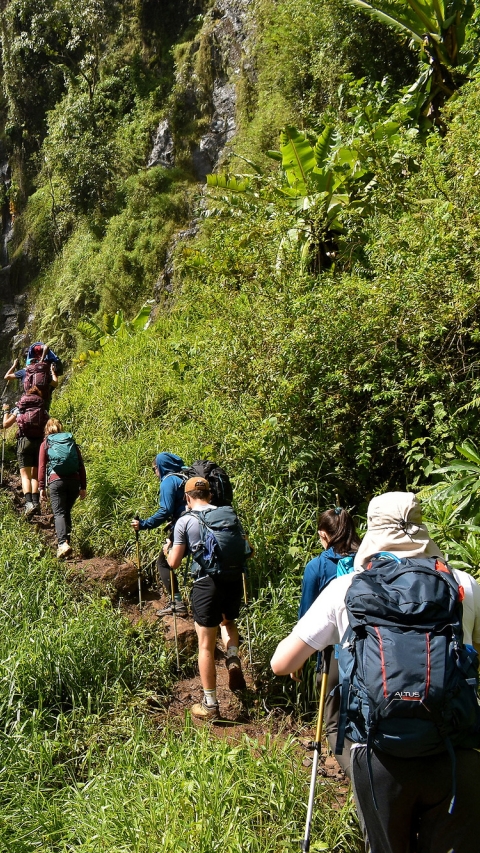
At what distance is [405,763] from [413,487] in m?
3.43

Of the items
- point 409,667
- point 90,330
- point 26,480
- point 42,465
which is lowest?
point 90,330

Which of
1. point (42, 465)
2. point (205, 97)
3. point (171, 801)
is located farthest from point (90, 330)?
point (171, 801)

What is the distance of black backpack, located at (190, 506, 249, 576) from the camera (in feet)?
14.8

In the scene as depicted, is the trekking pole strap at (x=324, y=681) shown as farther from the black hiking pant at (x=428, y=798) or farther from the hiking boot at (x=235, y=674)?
the hiking boot at (x=235, y=674)

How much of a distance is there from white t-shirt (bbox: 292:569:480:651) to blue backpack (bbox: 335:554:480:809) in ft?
0.58

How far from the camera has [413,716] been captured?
2.21 meters

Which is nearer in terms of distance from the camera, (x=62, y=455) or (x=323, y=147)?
(x=62, y=455)

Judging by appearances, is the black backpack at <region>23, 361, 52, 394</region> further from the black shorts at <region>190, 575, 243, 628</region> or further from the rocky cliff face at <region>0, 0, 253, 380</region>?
the rocky cliff face at <region>0, 0, 253, 380</region>

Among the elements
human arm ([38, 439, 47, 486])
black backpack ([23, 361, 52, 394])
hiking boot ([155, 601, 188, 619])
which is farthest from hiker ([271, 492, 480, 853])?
black backpack ([23, 361, 52, 394])

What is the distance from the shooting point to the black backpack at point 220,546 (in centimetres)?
450

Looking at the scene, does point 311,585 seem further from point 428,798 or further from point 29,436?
point 29,436

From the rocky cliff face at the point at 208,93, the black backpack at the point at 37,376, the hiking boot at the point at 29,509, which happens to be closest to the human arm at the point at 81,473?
the hiking boot at the point at 29,509

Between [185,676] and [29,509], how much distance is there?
11.6ft

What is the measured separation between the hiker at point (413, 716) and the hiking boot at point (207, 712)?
2.23 metres
